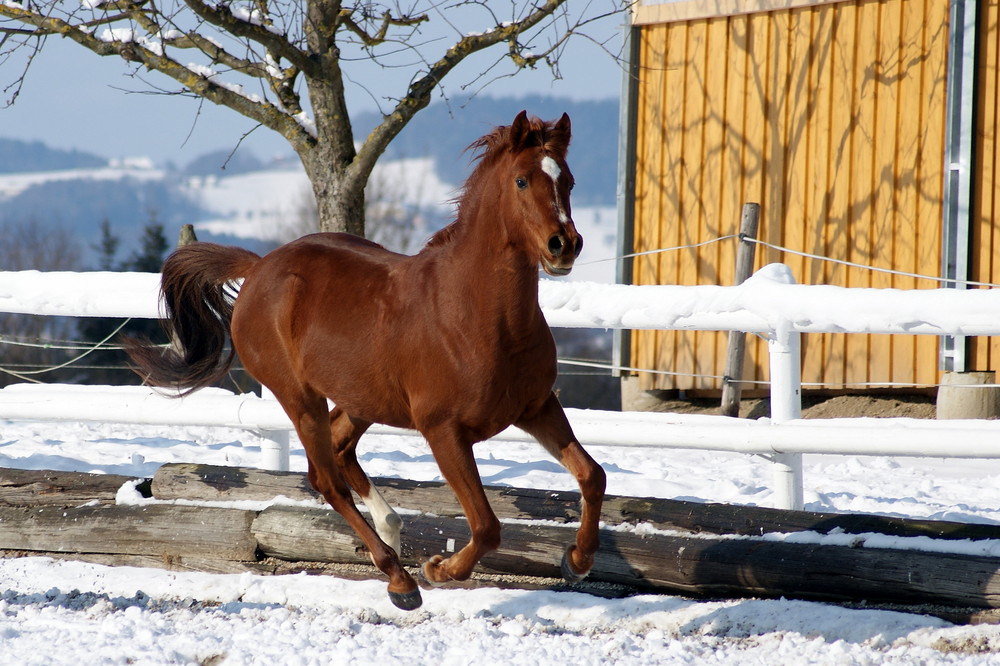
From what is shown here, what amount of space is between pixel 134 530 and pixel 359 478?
141cm

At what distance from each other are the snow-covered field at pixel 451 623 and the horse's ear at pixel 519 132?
1693 millimetres

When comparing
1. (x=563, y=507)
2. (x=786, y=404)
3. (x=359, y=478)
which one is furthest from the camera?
(x=786, y=404)

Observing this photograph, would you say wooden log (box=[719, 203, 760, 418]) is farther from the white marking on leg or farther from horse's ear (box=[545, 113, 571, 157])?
horse's ear (box=[545, 113, 571, 157])

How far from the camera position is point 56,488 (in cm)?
544

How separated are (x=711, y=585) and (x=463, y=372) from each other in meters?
1.40

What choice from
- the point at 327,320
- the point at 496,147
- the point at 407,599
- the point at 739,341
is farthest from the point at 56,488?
the point at 739,341

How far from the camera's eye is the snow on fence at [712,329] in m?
4.66

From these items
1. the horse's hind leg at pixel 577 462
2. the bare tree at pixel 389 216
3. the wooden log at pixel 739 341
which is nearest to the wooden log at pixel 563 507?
the horse's hind leg at pixel 577 462

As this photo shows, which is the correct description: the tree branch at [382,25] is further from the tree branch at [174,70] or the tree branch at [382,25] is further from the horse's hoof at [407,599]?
the horse's hoof at [407,599]

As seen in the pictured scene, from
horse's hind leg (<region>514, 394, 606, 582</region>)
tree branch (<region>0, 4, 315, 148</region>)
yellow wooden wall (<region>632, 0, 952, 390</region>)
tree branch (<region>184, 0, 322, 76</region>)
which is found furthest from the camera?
yellow wooden wall (<region>632, 0, 952, 390</region>)

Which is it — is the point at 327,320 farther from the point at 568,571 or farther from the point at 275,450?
the point at 275,450

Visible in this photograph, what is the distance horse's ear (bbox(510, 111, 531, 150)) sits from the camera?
11.1ft

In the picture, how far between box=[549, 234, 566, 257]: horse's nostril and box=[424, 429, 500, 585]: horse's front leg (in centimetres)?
80

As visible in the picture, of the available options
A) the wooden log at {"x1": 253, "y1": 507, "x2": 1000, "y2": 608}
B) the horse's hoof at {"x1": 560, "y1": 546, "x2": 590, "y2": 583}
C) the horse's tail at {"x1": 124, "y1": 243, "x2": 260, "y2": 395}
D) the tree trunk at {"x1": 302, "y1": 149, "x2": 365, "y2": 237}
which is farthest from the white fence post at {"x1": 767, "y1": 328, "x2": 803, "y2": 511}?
the tree trunk at {"x1": 302, "y1": 149, "x2": 365, "y2": 237}
